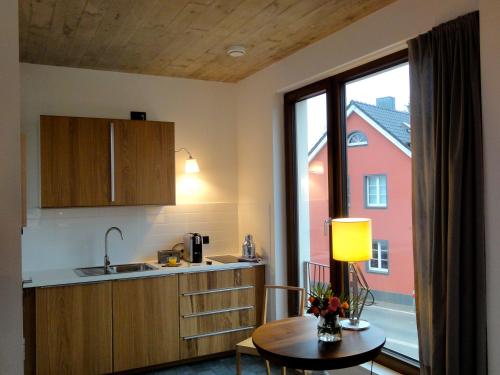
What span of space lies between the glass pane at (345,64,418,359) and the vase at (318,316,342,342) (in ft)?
2.19

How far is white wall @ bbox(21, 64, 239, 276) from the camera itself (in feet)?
13.0

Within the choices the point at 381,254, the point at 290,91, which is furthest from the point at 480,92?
the point at 290,91

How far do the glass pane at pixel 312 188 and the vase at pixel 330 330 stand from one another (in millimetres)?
1208

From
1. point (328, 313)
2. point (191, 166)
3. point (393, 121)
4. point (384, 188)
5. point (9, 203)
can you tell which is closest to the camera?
point (9, 203)

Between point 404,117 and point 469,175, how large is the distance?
74 centimetres

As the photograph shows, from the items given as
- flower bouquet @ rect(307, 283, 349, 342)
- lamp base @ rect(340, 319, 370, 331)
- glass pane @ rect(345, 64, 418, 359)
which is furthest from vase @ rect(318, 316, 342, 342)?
glass pane @ rect(345, 64, 418, 359)

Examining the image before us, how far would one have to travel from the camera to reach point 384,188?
123 inches

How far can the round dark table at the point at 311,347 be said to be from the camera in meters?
2.28

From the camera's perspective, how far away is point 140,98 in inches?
174

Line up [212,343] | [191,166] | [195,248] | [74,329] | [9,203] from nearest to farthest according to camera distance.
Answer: [9,203]
[74,329]
[212,343]
[195,248]
[191,166]

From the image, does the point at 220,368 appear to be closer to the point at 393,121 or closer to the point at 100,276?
the point at 100,276

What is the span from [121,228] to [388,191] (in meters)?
2.49

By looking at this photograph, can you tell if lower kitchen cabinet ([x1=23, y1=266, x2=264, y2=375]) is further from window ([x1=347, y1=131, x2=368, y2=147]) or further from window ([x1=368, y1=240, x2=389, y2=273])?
window ([x1=347, y1=131, x2=368, y2=147])

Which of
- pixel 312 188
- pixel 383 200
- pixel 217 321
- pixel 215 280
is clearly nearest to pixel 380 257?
pixel 383 200
